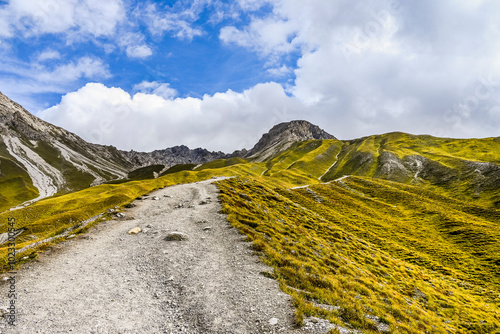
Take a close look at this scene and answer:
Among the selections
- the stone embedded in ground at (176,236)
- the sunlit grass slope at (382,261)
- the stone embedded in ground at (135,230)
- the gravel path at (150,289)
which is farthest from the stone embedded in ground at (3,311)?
the sunlit grass slope at (382,261)

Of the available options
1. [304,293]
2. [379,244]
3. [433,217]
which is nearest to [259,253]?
[304,293]

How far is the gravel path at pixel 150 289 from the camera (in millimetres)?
11023

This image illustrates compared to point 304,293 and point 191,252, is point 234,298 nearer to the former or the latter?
point 304,293

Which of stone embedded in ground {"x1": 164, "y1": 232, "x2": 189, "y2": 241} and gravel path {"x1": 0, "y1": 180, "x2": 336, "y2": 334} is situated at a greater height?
stone embedded in ground {"x1": 164, "y1": 232, "x2": 189, "y2": 241}

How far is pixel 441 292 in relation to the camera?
27.9 meters

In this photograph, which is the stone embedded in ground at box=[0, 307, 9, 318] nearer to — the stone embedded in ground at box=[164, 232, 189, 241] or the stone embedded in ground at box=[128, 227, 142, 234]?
the stone embedded in ground at box=[164, 232, 189, 241]

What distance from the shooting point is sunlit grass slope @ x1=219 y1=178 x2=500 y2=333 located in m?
15.3

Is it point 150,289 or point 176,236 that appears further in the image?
point 176,236

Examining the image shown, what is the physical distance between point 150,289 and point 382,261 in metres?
31.4

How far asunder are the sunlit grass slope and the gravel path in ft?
7.36

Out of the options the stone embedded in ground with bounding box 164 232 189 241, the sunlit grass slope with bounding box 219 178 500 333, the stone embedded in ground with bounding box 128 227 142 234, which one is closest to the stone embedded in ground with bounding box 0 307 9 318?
the stone embedded in ground with bounding box 164 232 189 241

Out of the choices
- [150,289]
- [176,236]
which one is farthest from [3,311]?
[176,236]

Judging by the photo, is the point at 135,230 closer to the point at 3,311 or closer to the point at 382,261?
the point at 3,311

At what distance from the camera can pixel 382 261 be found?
32438 mm
